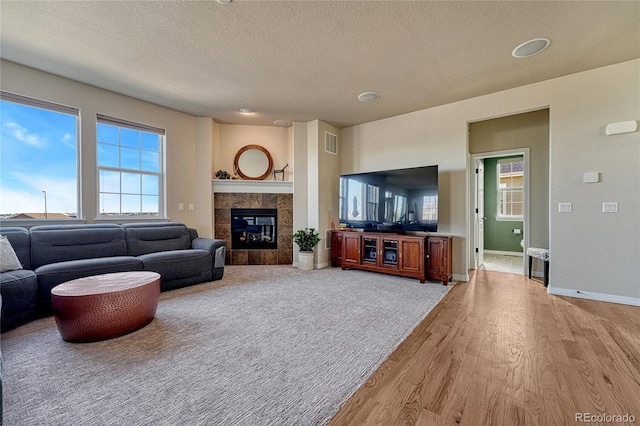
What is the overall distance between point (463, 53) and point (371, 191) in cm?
229

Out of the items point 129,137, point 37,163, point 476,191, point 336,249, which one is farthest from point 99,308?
point 476,191

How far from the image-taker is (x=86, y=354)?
190cm

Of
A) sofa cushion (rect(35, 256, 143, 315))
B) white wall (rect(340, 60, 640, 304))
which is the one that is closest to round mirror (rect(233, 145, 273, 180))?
sofa cushion (rect(35, 256, 143, 315))

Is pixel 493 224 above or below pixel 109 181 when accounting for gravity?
below

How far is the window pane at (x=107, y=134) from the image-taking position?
3.82m

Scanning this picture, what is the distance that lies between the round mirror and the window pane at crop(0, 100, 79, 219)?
2.45 meters

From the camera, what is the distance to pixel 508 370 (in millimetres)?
1714

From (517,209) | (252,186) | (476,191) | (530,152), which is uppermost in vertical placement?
(530,152)

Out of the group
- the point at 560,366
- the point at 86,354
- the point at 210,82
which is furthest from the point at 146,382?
the point at 210,82

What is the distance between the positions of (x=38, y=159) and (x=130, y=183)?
3.37ft

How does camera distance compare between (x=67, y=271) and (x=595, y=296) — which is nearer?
(x=67, y=271)

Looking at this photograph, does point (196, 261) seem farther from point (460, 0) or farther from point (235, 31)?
point (460, 0)

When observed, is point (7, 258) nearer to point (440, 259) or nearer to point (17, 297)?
point (17, 297)

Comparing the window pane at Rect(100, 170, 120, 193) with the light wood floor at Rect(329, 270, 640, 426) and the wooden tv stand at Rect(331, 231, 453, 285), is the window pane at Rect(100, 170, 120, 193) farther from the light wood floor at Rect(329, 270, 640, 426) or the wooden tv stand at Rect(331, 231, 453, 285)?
the light wood floor at Rect(329, 270, 640, 426)
